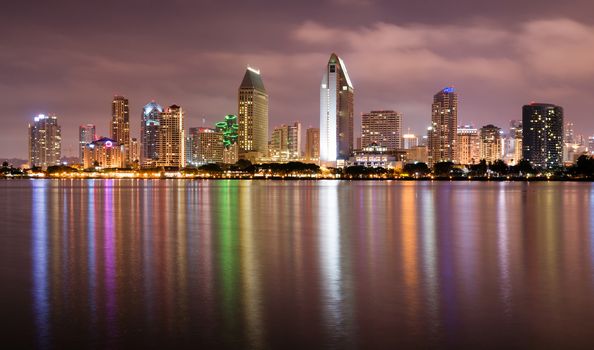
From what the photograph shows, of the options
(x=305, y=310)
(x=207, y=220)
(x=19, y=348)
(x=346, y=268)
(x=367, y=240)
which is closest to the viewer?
(x=19, y=348)

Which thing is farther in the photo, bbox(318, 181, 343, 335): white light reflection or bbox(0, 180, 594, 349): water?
bbox(318, 181, 343, 335): white light reflection

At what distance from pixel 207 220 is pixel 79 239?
13.5 m

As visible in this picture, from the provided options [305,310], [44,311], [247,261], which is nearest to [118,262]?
[247,261]

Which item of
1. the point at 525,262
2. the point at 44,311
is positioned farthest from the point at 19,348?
the point at 525,262

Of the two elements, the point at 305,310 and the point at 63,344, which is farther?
the point at 305,310

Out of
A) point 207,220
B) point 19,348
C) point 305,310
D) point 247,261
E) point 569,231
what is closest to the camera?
point 19,348

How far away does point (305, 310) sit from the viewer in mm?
17031

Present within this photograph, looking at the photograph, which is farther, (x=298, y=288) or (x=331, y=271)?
(x=331, y=271)

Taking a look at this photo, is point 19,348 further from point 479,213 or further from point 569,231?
point 479,213

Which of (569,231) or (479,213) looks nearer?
(569,231)

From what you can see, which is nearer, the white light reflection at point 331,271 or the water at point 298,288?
the water at point 298,288

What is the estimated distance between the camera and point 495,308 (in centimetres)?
1730

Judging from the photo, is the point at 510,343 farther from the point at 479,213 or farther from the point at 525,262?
the point at 479,213

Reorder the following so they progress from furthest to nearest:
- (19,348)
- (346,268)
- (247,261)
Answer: (247,261)
(346,268)
(19,348)
